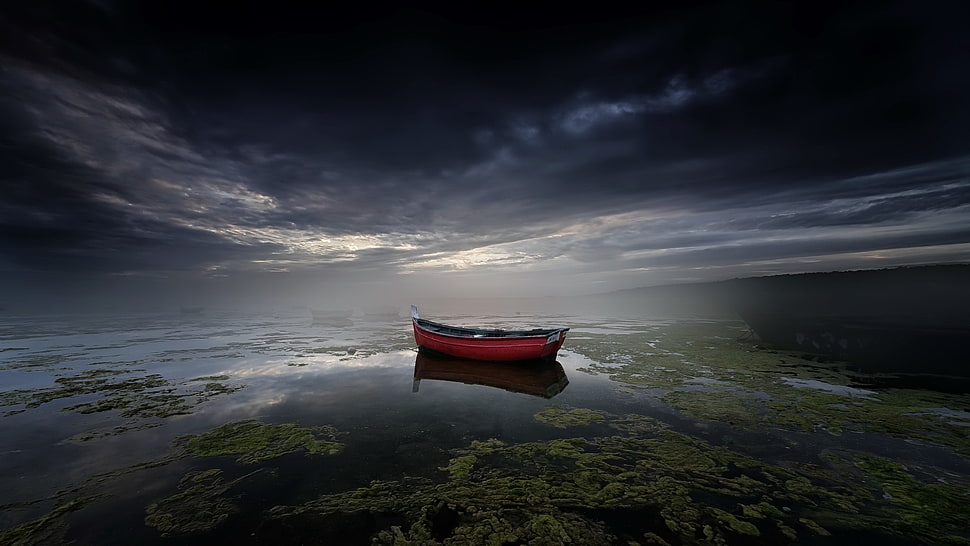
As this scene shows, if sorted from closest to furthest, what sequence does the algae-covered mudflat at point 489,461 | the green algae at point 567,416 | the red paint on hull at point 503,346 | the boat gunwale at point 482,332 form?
the algae-covered mudflat at point 489,461
the green algae at point 567,416
the red paint on hull at point 503,346
the boat gunwale at point 482,332

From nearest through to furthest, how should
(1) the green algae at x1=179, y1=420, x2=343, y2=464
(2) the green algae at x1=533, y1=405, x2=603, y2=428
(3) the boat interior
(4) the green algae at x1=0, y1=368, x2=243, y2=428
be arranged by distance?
1. (1) the green algae at x1=179, y1=420, x2=343, y2=464
2. (2) the green algae at x1=533, y1=405, x2=603, y2=428
3. (4) the green algae at x1=0, y1=368, x2=243, y2=428
4. (3) the boat interior

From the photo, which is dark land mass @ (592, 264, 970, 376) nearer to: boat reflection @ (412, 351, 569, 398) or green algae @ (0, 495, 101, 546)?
boat reflection @ (412, 351, 569, 398)

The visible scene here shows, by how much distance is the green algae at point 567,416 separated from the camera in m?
11.6

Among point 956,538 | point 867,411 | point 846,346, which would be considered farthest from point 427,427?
point 846,346

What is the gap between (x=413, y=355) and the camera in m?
26.1

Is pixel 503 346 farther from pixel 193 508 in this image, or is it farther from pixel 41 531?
pixel 41 531

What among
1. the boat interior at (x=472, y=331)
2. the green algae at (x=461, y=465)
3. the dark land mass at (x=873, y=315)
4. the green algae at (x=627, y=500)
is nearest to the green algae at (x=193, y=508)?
the green algae at (x=627, y=500)

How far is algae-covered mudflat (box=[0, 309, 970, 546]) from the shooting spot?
6.15 m

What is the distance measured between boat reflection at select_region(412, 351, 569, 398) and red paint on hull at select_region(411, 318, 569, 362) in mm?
691

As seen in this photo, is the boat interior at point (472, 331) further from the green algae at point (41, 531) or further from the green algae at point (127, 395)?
the green algae at point (41, 531)

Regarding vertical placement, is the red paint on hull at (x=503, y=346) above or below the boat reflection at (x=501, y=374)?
above

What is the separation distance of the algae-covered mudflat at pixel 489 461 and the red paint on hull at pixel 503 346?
310 centimetres

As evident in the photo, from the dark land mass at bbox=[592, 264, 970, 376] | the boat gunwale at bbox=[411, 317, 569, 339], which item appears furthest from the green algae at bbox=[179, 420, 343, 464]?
the dark land mass at bbox=[592, 264, 970, 376]

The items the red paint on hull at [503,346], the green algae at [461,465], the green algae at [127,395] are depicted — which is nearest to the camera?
the green algae at [461,465]
